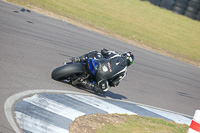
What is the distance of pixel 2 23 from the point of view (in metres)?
11.8

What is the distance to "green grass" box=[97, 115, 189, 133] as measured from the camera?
6.08 m

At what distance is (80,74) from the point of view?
7.69 m

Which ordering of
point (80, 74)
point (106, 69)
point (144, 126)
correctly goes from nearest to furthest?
point (144, 126) < point (80, 74) < point (106, 69)

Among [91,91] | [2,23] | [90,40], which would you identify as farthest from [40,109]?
[90,40]

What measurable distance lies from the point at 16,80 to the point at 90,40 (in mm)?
7933

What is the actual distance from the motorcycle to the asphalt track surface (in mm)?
187

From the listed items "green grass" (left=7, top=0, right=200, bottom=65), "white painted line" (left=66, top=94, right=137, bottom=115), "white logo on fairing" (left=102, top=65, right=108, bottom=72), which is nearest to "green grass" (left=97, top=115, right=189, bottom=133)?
"white painted line" (left=66, top=94, right=137, bottom=115)

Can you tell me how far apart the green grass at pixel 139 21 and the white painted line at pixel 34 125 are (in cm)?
1286

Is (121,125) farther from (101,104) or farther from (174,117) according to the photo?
(174,117)

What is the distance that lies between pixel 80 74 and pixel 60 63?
2.08 meters

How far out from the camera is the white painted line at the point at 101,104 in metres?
7.22

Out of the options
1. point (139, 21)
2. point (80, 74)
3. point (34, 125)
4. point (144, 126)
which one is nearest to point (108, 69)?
point (80, 74)

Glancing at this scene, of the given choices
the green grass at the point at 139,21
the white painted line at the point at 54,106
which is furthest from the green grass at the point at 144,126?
the green grass at the point at 139,21

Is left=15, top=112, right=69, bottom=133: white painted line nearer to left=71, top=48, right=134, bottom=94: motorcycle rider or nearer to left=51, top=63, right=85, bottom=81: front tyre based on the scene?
left=51, top=63, right=85, bottom=81: front tyre
